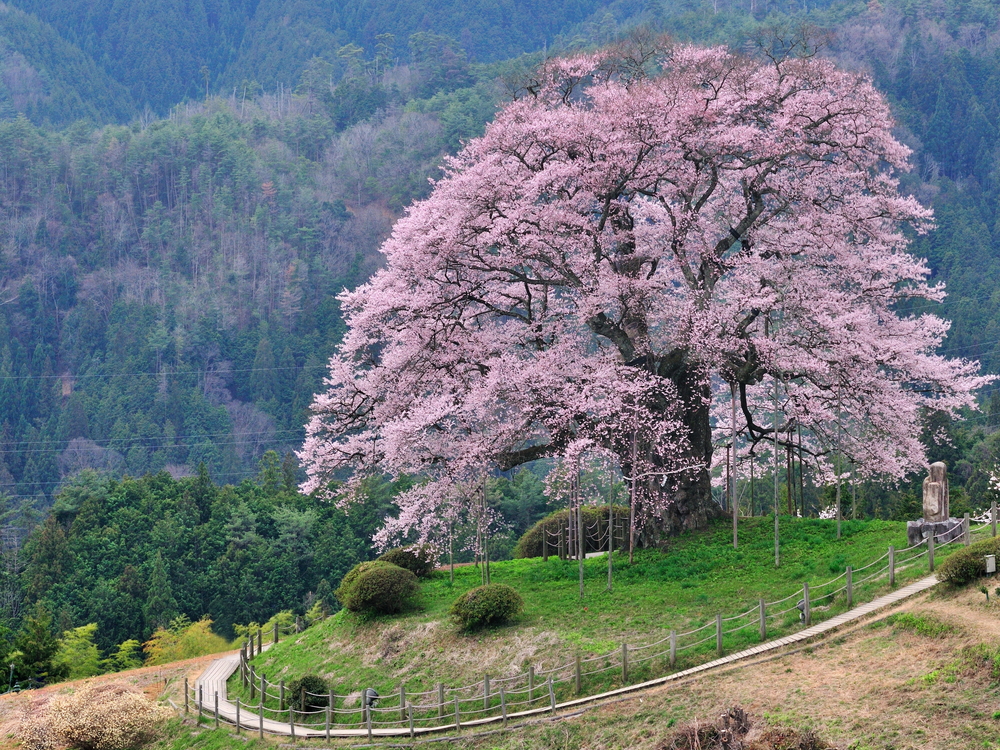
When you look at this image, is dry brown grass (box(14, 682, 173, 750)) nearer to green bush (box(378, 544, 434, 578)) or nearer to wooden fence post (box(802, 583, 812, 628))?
green bush (box(378, 544, 434, 578))

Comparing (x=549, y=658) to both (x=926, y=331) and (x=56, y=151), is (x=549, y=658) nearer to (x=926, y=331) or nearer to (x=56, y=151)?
(x=926, y=331)

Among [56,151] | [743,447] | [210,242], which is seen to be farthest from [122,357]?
[743,447]

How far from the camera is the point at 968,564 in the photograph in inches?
985

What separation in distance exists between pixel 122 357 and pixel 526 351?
429 ft

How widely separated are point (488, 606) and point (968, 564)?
11160 mm

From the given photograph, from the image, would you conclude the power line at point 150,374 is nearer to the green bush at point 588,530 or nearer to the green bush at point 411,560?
the green bush at point 588,530

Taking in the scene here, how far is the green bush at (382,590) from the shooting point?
33375mm

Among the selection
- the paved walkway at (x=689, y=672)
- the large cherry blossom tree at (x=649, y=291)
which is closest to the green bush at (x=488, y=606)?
the large cherry blossom tree at (x=649, y=291)

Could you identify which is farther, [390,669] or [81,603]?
[81,603]

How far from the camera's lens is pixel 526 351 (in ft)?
116

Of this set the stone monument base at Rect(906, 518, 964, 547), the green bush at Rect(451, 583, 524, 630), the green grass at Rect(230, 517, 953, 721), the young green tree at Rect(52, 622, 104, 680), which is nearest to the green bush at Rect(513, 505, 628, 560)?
the green grass at Rect(230, 517, 953, 721)

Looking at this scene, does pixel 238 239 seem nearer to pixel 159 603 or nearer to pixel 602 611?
pixel 159 603

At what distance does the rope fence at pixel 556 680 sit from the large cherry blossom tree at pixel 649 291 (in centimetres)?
550

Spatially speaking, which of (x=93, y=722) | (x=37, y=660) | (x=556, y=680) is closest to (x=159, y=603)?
(x=37, y=660)
